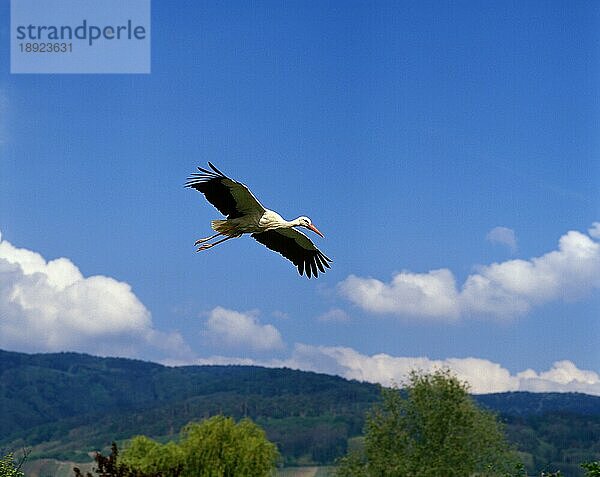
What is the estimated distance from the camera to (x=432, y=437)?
47.4m

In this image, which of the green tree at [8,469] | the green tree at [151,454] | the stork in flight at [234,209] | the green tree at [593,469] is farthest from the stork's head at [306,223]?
the green tree at [151,454]

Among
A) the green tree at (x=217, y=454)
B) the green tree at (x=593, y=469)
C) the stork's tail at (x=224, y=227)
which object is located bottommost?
the green tree at (x=593, y=469)

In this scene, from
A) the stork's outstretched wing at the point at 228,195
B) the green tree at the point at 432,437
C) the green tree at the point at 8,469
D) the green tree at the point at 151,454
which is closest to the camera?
the stork's outstretched wing at the point at 228,195

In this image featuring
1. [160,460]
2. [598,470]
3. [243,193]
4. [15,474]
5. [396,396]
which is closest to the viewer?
[243,193]

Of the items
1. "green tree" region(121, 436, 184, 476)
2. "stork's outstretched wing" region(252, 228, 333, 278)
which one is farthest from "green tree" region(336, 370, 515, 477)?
"stork's outstretched wing" region(252, 228, 333, 278)

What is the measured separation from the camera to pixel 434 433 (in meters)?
47.3

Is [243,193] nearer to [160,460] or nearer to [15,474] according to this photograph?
[15,474]

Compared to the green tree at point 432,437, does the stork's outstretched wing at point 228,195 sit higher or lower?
higher

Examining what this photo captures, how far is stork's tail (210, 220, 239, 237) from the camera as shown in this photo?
58.5ft

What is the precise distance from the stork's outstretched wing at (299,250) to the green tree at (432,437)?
2648 cm

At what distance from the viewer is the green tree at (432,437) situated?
4603 centimetres

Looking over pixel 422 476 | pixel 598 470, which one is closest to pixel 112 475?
pixel 598 470

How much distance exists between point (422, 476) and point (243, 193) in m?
30.8

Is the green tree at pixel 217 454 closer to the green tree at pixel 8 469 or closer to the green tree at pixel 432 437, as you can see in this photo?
the green tree at pixel 432 437
